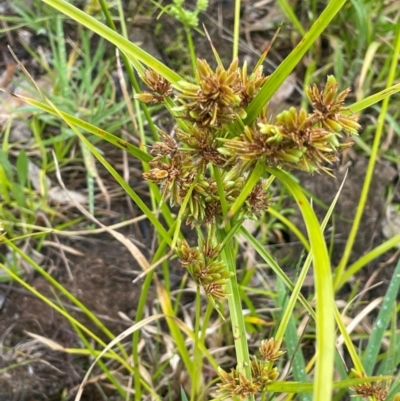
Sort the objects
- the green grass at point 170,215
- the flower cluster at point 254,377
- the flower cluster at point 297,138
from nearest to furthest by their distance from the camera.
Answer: the flower cluster at point 297,138, the flower cluster at point 254,377, the green grass at point 170,215

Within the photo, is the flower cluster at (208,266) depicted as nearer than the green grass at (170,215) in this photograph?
Yes

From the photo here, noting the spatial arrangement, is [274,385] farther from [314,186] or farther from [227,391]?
[314,186]

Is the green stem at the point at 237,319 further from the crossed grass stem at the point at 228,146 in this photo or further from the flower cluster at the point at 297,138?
the flower cluster at the point at 297,138

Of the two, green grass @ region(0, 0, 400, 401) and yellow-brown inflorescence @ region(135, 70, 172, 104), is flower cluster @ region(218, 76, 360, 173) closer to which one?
yellow-brown inflorescence @ region(135, 70, 172, 104)

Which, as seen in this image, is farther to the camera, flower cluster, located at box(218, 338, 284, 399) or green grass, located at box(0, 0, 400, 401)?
green grass, located at box(0, 0, 400, 401)

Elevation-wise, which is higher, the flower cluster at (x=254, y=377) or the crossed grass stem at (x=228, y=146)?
the crossed grass stem at (x=228, y=146)

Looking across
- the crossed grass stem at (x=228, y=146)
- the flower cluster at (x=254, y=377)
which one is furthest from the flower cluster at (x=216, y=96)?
the flower cluster at (x=254, y=377)

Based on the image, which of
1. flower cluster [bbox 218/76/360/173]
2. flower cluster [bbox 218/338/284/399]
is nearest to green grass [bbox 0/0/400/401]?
flower cluster [bbox 218/338/284/399]

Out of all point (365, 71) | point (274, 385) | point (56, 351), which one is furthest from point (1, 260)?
point (365, 71)
